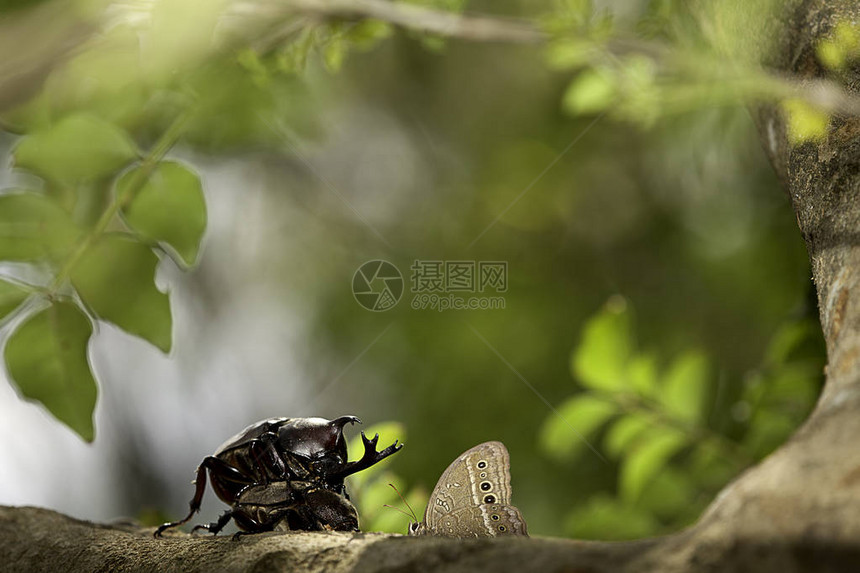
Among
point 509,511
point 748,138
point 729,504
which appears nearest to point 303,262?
point 748,138

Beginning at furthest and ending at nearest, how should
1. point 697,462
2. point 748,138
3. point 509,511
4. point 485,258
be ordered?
point 485,258 → point 748,138 → point 697,462 → point 509,511

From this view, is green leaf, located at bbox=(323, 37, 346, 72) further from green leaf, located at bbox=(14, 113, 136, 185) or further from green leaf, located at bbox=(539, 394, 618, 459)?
green leaf, located at bbox=(539, 394, 618, 459)

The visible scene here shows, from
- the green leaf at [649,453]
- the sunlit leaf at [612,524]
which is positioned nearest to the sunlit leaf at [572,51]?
the green leaf at [649,453]

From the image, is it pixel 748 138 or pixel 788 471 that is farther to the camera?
pixel 748 138

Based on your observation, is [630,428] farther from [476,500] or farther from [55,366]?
[55,366]

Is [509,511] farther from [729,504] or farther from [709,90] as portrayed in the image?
[709,90]

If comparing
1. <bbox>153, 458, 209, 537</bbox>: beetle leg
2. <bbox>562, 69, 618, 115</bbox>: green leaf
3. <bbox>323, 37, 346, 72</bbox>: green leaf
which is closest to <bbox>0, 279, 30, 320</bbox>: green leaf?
<bbox>153, 458, 209, 537</bbox>: beetle leg

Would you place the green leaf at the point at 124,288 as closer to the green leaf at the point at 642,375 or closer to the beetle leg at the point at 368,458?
the beetle leg at the point at 368,458

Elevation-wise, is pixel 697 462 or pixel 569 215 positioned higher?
pixel 569 215
